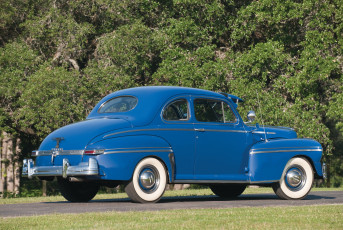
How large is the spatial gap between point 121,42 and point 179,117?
37.6ft

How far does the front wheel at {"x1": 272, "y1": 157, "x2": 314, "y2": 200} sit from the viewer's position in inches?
473

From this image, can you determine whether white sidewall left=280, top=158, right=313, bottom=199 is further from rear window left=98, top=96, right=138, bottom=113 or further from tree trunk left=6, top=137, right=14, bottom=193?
tree trunk left=6, top=137, right=14, bottom=193

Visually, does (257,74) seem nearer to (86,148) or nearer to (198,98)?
(198,98)

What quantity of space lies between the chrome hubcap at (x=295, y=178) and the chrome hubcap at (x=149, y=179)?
2873 mm

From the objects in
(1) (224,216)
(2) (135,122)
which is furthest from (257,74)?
(1) (224,216)

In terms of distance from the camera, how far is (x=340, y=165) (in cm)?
4816

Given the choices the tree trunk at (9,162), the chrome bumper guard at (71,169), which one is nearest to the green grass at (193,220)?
the chrome bumper guard at (71,169)

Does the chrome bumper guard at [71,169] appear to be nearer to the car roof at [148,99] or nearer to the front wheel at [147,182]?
the front wheel at [147,182]

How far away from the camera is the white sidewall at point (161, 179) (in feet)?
33.7

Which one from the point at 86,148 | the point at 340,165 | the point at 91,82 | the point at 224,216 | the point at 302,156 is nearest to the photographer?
the point at 224,216

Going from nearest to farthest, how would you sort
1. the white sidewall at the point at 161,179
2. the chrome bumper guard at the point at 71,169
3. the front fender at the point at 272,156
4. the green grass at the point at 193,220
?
the green grass at the point at 193,220
the chrome bumper guard at the point at 71,169
the white sidewall at the point at 161,179
the front fender at the point at 272,156

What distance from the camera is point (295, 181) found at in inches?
478

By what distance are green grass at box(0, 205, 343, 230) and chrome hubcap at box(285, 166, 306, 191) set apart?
9.13 ft

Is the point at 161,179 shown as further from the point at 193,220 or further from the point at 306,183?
the point at 306,183
